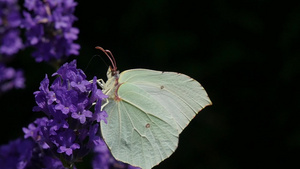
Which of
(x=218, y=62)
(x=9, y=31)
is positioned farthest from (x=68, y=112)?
(x=218, y=62)

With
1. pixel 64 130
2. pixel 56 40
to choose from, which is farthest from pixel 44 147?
pixel 56 40

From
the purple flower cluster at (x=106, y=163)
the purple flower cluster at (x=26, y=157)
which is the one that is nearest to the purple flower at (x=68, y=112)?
the purple flower cluster at (x=26, y=157)

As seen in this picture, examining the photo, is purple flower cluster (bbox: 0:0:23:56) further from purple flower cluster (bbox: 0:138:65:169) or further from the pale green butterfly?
the pale green butterfly

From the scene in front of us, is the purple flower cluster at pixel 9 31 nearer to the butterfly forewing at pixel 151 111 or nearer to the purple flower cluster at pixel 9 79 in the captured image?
the purple flower cluster at pixel 9 79

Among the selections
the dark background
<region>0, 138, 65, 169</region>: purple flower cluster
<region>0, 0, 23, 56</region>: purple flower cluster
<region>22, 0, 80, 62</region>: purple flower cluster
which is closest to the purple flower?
<region>0, 138, 65, 169</region>: purple flower cluster

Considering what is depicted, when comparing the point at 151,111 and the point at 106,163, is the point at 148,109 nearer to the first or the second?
the point at 151,111

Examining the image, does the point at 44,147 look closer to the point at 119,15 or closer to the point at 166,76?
the point at 166,76
